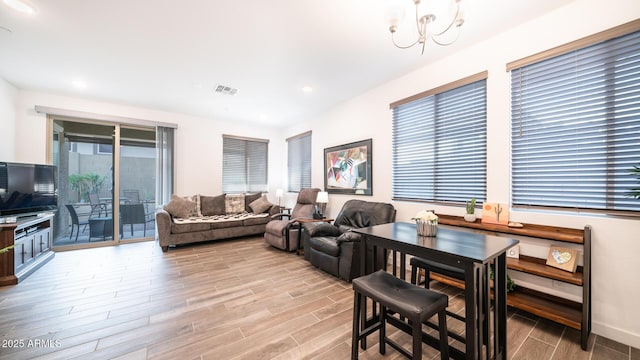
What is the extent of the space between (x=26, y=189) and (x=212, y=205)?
8.51 ft

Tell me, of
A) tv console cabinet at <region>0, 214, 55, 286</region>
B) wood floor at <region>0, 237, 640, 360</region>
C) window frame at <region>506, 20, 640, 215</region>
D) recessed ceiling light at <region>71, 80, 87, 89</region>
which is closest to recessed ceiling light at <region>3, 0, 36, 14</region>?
recessed ceiling light at <region>71, 80, 87, 89</region>

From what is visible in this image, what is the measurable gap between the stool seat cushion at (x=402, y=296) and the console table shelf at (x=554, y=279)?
1.21 meters

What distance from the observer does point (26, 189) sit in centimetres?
324

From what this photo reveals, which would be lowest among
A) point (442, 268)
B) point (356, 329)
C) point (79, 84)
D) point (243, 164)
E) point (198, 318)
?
point (198, 318)

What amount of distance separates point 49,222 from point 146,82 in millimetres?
2710

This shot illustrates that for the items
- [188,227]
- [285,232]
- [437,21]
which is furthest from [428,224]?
[188,227]

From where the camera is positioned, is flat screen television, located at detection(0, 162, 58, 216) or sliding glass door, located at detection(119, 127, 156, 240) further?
sliding glass door, located at detection(119, 127, 156, 240)

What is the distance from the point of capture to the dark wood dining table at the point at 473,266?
1.24 meters

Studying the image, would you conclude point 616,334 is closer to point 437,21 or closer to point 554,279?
point 554,279

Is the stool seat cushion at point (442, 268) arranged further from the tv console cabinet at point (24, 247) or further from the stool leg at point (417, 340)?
the tv console cabinet at point (24, 247)

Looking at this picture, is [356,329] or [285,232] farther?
[285,232]

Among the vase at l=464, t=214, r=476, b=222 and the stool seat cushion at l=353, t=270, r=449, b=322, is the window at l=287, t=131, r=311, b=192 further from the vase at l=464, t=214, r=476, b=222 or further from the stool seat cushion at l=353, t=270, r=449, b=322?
the stool seat cushion at l=353, t=270, r=449, b=322

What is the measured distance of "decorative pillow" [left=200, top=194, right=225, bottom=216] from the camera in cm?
504

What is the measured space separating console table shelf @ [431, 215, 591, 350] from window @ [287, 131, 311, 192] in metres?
3.71
